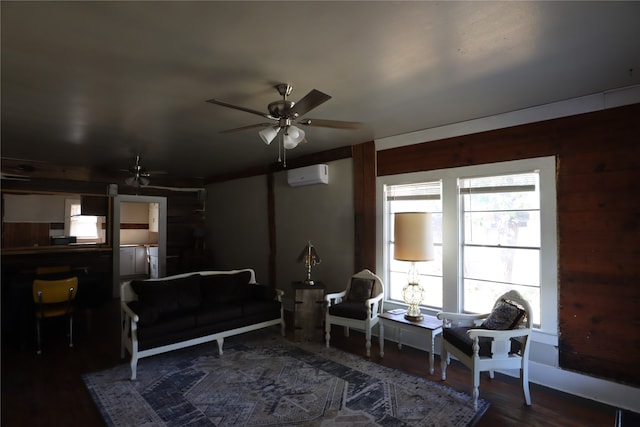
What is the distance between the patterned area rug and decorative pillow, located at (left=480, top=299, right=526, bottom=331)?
640 millimetres

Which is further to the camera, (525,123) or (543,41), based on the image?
(525,123)

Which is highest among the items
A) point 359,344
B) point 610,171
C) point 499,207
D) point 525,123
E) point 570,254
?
point 525,123

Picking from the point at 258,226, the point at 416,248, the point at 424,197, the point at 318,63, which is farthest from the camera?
the point at 258,226

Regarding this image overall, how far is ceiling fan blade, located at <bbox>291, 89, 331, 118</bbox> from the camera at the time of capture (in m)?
2.14

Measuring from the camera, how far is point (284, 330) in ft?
14.9

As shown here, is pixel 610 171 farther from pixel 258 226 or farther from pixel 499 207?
pixel 258 226

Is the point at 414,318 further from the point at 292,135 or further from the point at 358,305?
the point at 292,135

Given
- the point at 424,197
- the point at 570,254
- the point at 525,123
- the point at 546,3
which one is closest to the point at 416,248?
the point at 424,197

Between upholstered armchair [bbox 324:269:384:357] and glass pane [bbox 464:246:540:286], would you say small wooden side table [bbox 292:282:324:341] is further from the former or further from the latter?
glass pane [bbox 464:246:540:286]

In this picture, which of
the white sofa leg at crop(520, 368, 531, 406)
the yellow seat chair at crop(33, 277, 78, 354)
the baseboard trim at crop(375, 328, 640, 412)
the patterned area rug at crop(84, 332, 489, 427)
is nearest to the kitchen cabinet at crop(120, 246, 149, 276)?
the yellow seat chair at crop(33, 277, 78, 354)

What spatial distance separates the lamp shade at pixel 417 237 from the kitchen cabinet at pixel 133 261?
24.1ft

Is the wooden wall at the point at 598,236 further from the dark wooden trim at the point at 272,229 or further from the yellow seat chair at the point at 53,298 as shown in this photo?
the yellow seat chair at the point at 53,298

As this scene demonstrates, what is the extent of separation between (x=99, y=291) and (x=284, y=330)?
104 inches

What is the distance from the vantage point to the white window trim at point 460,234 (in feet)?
10.2
